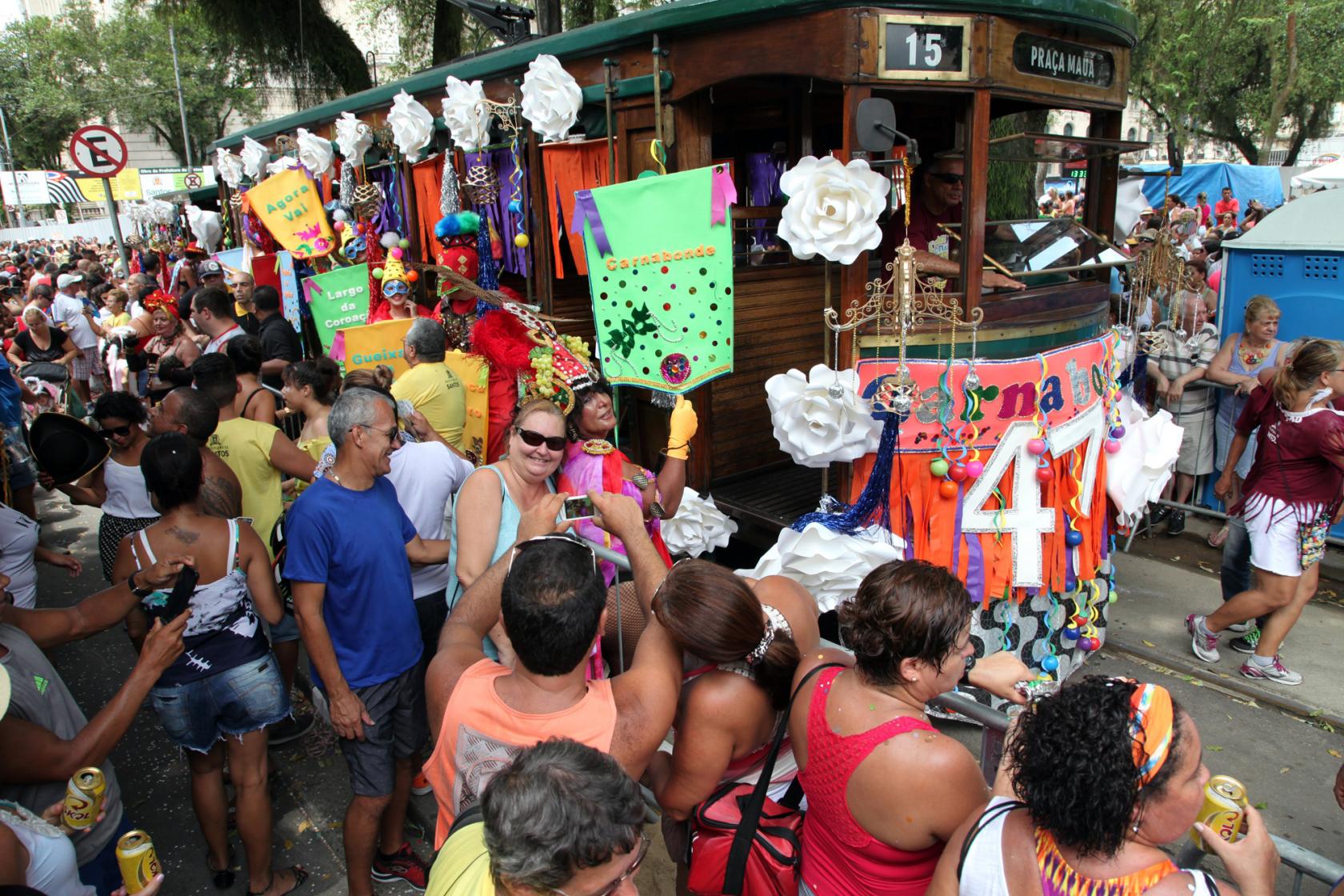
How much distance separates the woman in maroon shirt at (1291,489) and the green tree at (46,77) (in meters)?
46.7

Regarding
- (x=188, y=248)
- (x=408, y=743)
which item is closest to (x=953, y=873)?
(x=408, y=743)

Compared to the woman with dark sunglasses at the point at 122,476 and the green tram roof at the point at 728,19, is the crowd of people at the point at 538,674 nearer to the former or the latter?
the woman with dark sunglasses at the point at 122,476

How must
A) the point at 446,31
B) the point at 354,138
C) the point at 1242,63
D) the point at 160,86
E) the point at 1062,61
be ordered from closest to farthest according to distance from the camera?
the point at 1062,61 < the point at 354,138 < the point at 446,31 < the point at 1242,63 < the point at 160,86

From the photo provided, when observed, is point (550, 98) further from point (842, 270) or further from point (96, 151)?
point (96, 151)

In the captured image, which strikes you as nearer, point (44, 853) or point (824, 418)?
point (44, 853)

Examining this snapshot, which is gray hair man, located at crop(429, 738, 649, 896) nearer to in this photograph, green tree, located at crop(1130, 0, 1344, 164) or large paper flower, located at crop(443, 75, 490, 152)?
large paper flower, located at crop(443, 75, 490, 152)

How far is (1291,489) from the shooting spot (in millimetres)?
4258

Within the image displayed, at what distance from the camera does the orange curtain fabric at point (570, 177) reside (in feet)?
15.9

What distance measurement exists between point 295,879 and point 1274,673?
188 inches

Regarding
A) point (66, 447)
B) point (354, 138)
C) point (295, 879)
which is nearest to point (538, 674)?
point (295, 879)

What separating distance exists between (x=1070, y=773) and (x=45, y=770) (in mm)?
2385

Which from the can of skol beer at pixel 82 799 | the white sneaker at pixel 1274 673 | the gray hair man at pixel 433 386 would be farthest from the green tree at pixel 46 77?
the white sneaker at pixel 1274 673

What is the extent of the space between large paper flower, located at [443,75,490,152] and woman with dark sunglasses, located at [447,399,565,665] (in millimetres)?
3035

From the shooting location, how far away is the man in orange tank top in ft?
6.11
